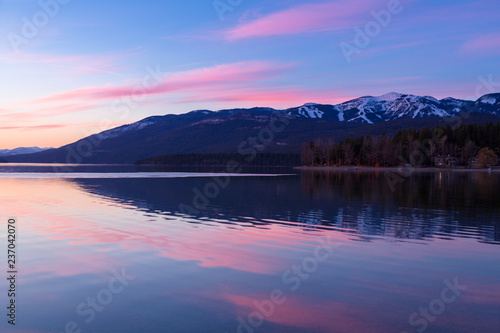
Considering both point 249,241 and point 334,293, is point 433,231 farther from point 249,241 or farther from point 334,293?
point 334,293

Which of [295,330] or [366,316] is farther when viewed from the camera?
[366,316]

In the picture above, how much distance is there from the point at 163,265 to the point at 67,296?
4474 millimetres

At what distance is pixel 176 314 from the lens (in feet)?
37.9

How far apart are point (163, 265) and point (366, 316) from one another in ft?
28.3

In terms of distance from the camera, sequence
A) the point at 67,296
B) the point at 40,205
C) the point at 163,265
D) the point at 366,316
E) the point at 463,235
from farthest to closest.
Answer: the point at 40,205 → the point at 463,235 → the point at 163,265 → the point at 67,296 → the point at 366,316

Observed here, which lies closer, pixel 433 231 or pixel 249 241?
pixel 249 241

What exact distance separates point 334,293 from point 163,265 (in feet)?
23.1

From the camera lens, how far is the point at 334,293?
13.5m

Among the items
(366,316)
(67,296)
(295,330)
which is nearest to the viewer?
(295,330)

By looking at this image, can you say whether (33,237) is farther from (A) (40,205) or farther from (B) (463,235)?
(B) (463,235)

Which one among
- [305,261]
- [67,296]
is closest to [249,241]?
[305,261]

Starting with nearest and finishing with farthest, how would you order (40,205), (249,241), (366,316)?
(366,316), (249,241), (40,205)

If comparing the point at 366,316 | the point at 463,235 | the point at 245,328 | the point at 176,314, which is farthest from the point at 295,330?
the point at 463,235

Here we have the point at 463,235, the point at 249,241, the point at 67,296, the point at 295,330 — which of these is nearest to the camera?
the point at 295,330
